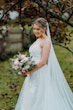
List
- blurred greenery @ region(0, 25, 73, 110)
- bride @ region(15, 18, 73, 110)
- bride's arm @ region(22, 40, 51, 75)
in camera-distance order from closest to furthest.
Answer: bride's arm @ region(22, 40, 51, 75) → bride @ region(15, 18, 73, 110) → blurred greenery @ region(0, 25, 73, 110)

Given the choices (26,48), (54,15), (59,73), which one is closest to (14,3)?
(54,15)

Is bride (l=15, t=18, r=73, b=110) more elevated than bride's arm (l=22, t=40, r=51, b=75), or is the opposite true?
bride's arm (l=22, t=40, r=51, b=75)

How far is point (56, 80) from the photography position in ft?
28.2

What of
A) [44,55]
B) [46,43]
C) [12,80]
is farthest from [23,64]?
[12,80]

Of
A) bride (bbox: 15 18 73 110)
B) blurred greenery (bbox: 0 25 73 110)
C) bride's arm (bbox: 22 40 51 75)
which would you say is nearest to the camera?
bride's arm (bbox: 22 40 51 75)

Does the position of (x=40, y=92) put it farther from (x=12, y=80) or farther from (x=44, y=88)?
(x=12, y=80)

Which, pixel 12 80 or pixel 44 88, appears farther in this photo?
pixel 12 80

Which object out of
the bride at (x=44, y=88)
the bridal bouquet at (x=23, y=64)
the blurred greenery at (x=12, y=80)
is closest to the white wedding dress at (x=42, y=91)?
the bride at (x=44, y=88)

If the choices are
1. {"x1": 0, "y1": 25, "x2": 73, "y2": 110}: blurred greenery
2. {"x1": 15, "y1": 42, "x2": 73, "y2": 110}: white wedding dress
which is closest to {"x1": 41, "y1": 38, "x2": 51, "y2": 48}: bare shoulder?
{"x1": 15, "y1": 42, "x2": 73, "y2": 110}: white wedding dress

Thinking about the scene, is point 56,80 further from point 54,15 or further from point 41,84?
point 54,15

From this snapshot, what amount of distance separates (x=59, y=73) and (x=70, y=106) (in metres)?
0.73

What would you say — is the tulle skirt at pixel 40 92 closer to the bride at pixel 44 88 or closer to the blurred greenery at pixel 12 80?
the bride at pixel 44 88

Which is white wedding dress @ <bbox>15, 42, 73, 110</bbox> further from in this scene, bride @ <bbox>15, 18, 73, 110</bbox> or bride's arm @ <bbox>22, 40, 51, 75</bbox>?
bride's arm @ <bbox>22, 40, 51, 75</bbox>

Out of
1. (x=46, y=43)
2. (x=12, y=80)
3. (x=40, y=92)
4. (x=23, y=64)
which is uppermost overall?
(x=46, y=43)
